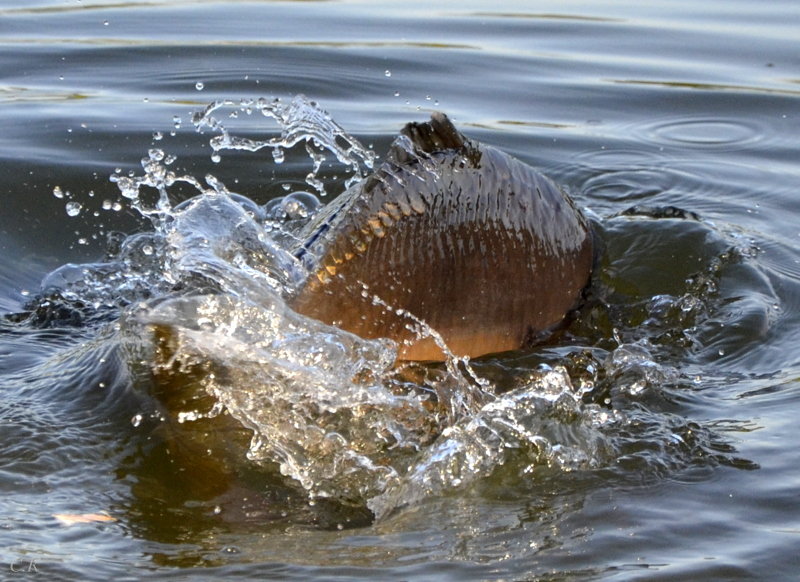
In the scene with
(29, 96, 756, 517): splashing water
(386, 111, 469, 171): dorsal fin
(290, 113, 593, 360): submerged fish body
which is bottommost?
(29, 96, 756, 517): splashing water

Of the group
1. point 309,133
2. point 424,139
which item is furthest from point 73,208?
point 424,139

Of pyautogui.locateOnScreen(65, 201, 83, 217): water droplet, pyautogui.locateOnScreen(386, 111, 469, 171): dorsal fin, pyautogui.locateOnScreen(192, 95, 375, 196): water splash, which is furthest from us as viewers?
pyautogui.locateOnScreen(65, 201, 83, 217): water droplet

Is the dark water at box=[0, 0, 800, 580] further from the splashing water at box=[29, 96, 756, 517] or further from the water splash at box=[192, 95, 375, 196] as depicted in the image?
the water splash at box=[192, 95, 375, 196]

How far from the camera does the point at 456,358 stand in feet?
12.1

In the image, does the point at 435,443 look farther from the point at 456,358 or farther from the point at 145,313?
the point at 145,313

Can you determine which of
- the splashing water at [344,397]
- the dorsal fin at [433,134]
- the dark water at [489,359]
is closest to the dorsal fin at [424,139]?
the dorsal fin at [433,134]

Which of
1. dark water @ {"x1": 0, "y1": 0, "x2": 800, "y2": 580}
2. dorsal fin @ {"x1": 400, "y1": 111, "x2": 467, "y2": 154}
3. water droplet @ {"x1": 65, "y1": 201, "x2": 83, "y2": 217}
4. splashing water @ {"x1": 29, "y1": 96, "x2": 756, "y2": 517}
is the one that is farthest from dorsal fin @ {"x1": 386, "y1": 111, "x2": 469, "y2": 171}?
water droplet @ {"x1": 65, "y1": 201, "x2": 83, "y2": 217}

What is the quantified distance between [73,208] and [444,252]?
2.18 meters

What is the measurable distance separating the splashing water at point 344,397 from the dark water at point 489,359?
0.01 m

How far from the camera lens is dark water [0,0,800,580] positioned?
292 centimetres

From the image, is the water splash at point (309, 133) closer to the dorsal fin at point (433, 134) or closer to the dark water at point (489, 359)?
the dark water at point (489, 359)

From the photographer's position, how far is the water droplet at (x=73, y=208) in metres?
5.32

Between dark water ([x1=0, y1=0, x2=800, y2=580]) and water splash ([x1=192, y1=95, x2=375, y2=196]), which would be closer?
dark water ([x1=0, y1=0, x2=800, y2=580])

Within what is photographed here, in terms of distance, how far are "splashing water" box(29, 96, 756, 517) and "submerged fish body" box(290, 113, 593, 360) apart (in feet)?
0.26
